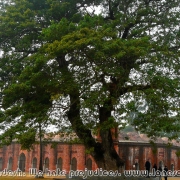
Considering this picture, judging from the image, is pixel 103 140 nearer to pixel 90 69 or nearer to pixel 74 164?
pixel 90 69

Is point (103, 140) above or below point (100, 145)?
above

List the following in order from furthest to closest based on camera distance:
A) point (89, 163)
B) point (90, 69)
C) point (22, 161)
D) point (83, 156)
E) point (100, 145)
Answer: point (22, 161) < point (83, 156) < point (89, 163) < point (100, 145) < point (90, 69)

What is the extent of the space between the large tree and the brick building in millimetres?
16010

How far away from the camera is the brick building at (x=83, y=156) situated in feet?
102

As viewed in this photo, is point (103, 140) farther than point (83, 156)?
No

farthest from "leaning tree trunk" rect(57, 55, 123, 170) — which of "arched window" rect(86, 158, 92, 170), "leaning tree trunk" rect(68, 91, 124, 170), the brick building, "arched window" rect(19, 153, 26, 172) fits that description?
"arched window" rect(19, 153, 26, 172)

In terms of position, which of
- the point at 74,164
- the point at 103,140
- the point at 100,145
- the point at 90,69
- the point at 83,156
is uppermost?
the point at 90,69

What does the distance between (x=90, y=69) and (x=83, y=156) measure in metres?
20.4

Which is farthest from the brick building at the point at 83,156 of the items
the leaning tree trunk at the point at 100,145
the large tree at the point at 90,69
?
the large tree at the point at 90,69

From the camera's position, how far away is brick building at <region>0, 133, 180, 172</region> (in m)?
31.0

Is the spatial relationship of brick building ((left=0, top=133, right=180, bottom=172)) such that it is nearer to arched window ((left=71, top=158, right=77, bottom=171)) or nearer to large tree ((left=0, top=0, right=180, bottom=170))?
arched window ((left=71, top=158, right=77, bottom=171))

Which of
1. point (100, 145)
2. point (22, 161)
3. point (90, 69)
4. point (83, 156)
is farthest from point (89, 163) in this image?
point (90, 69)

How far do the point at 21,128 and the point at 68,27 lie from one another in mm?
4963

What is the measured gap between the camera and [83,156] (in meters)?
31.7
